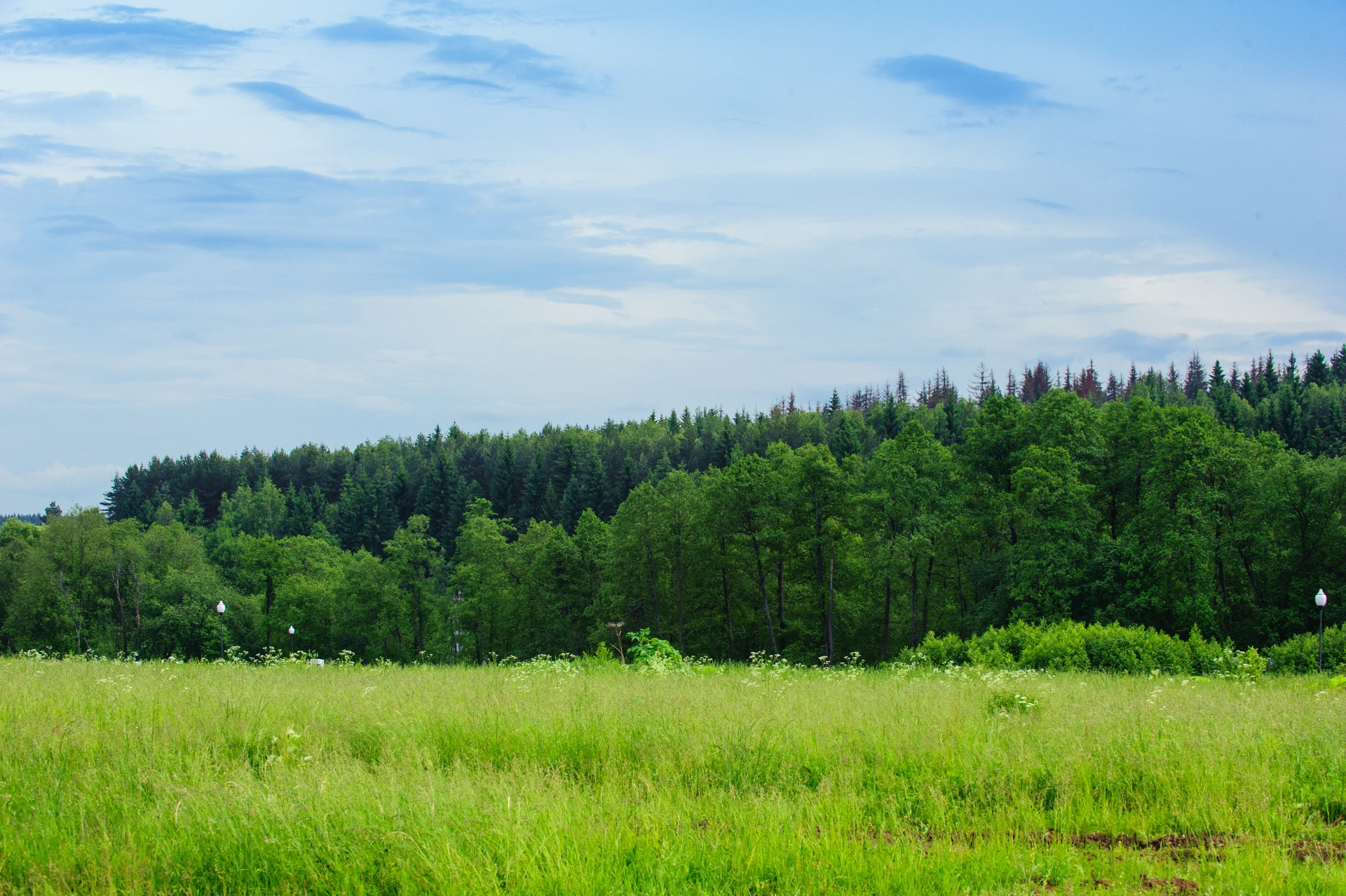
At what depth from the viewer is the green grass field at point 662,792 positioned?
5730 mm

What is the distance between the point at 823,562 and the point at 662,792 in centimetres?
4683

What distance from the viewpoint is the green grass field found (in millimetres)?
5730

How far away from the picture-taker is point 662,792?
7352 millimetres

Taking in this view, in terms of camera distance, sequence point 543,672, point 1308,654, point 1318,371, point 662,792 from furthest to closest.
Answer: point 1318,371, point 1308,654, point 543,672, point 662,792

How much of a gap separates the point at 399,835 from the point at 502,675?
9276 millimetres

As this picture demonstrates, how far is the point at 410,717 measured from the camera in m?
9.54

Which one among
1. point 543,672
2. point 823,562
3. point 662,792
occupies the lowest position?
point 823,562

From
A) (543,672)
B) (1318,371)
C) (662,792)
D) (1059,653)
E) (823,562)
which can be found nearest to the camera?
(662,792)

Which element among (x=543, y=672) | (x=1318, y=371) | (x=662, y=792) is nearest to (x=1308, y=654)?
(x=543, y=672)

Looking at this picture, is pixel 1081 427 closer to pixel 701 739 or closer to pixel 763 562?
pixel 763 562

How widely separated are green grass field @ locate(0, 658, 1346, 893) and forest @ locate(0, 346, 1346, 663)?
47.1ft

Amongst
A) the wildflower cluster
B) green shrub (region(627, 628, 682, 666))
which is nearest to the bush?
green shrub (region(627, 628, 682, 666))

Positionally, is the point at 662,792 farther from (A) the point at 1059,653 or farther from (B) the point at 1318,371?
(B) the point at 1318,371

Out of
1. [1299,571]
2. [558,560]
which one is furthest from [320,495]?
[1299,571]
